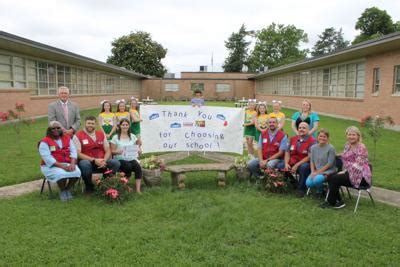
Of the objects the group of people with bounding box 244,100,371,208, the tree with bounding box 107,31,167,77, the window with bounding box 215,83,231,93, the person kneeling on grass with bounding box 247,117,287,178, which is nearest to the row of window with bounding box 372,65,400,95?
the group of people with bounding box 244,100,371,208

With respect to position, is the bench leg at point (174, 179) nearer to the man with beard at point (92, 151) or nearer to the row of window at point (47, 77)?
the man with beard at point (92, 151)

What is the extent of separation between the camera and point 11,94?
57.7 feet

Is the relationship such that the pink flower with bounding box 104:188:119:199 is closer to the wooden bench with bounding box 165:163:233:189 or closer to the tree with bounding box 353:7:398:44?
the wooden bench with bounding box 165:163:233:189

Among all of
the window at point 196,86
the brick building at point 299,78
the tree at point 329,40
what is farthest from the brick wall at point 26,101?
the tree at point 329,40

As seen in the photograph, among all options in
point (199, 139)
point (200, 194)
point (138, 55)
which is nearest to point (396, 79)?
point (199, 139)

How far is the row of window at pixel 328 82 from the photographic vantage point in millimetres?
20672

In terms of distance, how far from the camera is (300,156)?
6.15 m

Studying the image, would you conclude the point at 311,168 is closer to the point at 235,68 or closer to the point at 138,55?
the point at 138,55

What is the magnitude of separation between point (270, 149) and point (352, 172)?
153cm

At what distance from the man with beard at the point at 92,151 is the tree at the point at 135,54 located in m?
60.9

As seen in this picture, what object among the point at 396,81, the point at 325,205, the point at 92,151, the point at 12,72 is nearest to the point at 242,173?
the point at 325,205

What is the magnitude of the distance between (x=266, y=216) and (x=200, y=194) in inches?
54.2

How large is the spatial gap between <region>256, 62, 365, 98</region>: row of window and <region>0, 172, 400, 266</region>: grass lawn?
655 inches

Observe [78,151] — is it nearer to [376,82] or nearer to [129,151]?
[129,151]
